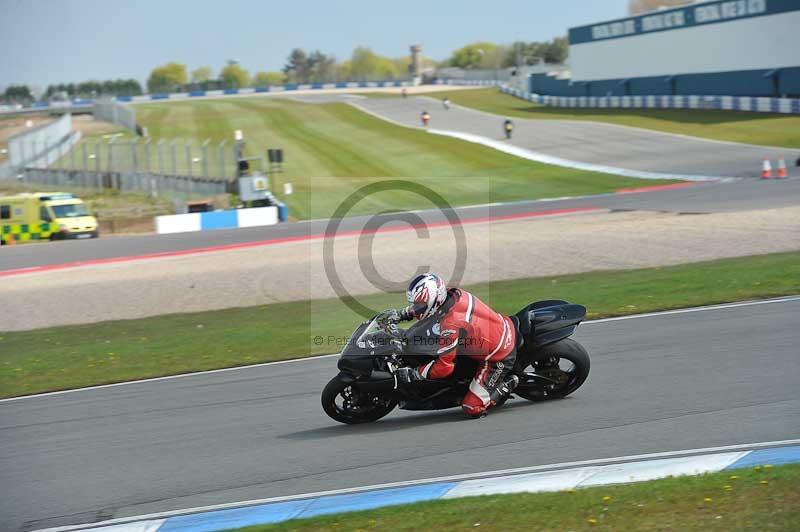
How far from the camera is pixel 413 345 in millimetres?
8320

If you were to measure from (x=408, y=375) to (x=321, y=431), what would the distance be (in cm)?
106

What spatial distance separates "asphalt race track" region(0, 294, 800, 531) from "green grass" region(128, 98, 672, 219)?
26.4 m

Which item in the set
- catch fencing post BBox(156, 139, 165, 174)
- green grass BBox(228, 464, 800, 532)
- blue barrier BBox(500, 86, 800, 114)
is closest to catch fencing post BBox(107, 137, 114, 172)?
catch fencing post BBox(156, 139, 165, 174)

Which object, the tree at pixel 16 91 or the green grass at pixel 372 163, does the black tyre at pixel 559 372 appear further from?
the green grass at pixel 372 163

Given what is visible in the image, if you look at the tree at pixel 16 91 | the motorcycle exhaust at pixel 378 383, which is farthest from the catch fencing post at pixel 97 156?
the motorcycle exhaust at pixel 378 383

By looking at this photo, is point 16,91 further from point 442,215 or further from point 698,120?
point 698,120

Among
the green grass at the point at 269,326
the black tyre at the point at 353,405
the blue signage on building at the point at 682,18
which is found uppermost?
the blue signage on building at the point at 682,18

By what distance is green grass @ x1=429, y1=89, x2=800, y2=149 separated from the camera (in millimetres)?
45406

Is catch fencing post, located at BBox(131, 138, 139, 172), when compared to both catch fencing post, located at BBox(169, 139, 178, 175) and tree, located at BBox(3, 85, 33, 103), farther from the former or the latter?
tree, located at BBox(3, 85, 33, 103)

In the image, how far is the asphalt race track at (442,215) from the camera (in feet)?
87.6

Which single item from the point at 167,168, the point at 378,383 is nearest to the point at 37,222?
the point at 167,168

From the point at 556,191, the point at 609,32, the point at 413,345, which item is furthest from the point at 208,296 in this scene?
the point at 609,32

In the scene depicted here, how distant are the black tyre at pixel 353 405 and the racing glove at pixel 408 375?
1.16 ft

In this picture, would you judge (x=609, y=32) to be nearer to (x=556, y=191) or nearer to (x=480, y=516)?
(x=556, y=191)
